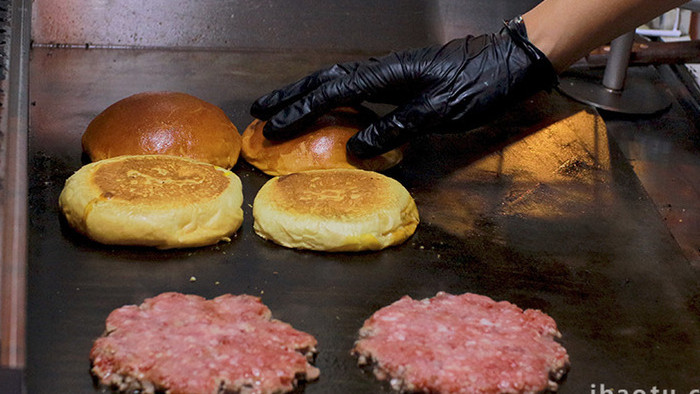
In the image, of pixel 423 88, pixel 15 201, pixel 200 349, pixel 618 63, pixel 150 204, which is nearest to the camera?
pixel 15 201

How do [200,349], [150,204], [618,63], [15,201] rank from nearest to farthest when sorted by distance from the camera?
[15,201] → [200,349] → [150,204] → [618,63]

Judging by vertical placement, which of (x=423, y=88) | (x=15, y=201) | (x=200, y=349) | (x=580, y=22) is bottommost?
(x=200, y=349)

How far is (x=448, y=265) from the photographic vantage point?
→ 210cm

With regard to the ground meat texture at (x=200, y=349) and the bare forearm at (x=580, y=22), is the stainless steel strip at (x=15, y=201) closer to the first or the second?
the ground meat texture at (x=200, y=349)

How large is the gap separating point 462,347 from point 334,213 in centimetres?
62

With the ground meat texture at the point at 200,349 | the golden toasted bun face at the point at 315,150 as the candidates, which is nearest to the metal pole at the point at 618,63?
the golden toasted bun face at the point at 315,150

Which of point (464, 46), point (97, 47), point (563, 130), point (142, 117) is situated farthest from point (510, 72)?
point (97, 47)

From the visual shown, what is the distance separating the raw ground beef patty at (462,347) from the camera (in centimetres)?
160

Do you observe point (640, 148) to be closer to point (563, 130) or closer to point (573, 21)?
point (563, 130)

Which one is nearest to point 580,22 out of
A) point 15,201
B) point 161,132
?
point 161,132

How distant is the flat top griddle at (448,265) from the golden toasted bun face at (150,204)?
0.06 meters

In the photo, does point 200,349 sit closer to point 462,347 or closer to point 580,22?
point 462,347

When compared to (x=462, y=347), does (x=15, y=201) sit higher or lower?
higher

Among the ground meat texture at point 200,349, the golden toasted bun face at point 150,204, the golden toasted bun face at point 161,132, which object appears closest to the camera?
the ground meat texture at point 200,349
